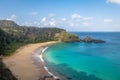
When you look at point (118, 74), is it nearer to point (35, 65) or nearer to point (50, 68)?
point (50, 68)

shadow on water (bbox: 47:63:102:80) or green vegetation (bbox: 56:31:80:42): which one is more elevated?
green vegetation (bbox: 56:31:80:42)

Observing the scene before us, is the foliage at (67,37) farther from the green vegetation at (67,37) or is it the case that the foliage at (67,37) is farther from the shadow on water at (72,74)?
the shadow on water at (72,74)

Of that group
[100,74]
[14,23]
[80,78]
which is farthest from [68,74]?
[14,23]

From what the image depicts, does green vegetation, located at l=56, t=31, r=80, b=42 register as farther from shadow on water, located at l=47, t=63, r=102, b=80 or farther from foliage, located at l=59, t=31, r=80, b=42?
shadow on water, located at l=47, t=63, r=102, b=80

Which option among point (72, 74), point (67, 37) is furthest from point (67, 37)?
point (72, 74)

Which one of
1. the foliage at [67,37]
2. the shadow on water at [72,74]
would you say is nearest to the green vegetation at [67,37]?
the foliage at [67,37]

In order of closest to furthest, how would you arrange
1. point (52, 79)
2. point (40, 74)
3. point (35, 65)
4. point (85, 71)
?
1. point (52, 79)
2. point (40, 74)
3. point (85, 71)
4. point (35, 65)

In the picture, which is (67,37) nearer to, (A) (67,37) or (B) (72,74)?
(A) (67,37)

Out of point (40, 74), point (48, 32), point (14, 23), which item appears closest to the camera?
point (40, 74)

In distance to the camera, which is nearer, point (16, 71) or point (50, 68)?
point (16, 71)

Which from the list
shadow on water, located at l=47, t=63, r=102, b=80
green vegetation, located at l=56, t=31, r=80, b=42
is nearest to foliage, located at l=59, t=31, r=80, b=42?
green vegetation, located at l=56, t=31, r=80, b=42

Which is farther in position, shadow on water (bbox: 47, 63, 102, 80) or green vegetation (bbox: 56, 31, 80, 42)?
green vegetation (bbox: 56, 31, 80, 42)
